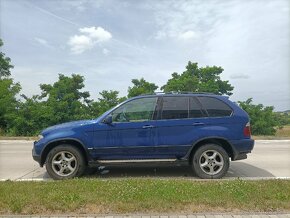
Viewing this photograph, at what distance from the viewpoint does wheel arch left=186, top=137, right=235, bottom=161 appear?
7.56m

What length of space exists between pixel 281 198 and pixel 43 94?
19.9 metres

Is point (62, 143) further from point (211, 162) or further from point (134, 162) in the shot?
point (211, 162)

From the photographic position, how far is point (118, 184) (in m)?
6.41

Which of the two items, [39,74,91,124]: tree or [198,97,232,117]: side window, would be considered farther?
[39,74,91,124]: tree

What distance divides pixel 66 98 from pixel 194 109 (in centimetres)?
1599

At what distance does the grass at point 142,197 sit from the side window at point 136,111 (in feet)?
4.90

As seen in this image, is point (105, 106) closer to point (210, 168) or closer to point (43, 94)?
point (43, 94)

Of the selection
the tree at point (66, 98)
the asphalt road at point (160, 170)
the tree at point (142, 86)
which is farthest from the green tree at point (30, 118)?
the asphalt road at point (160, 170)

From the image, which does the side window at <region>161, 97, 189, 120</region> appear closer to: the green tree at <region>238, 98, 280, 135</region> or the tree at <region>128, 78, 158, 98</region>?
the tree at <region>128, 78, 158, 98</region>

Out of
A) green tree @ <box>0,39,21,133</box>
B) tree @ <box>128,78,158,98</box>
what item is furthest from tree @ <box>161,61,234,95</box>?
green tree @ <box>0,39,21,133</box>

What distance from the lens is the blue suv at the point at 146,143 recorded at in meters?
7.52

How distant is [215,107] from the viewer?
7.79 metres

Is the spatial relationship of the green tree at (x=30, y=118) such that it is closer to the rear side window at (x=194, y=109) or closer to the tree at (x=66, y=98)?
the tree at (x=66, y=98)

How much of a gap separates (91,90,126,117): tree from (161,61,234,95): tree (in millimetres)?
3896
